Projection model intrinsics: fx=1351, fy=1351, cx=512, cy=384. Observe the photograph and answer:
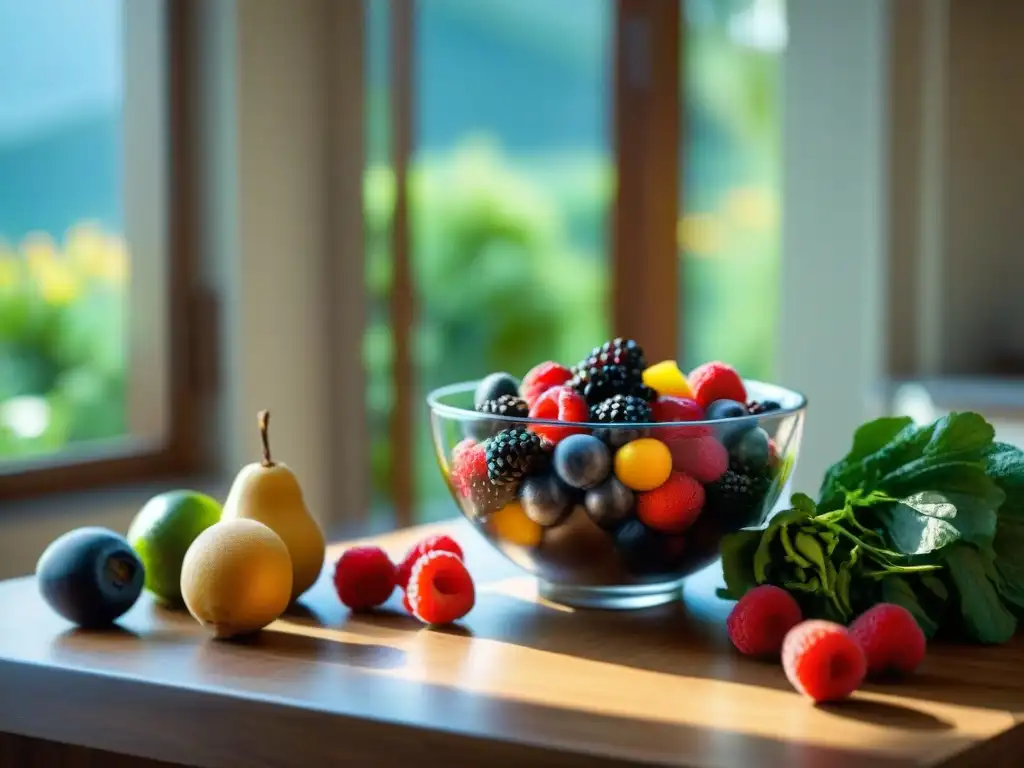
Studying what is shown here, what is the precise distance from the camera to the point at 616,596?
1.29 m

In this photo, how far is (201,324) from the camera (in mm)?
3240

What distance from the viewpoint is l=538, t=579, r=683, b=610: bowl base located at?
4.19 ft

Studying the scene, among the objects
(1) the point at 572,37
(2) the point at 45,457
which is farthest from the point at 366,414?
(1) the point at 572,37

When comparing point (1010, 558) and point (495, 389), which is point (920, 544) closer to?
point (1010, 558)

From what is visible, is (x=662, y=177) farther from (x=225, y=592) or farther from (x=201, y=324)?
(x=225, y=592)

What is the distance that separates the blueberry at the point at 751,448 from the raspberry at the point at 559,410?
0.14 m

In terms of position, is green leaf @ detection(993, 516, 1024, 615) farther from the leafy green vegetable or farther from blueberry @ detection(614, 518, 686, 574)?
blueberry @ detection(614, 518, 686, 574)

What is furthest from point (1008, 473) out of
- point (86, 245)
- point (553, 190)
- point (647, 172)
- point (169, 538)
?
point (86, 245)

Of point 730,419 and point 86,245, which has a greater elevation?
point 86,245

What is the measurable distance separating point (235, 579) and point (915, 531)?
581mm

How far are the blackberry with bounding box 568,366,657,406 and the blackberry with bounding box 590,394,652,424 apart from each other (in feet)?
0.10

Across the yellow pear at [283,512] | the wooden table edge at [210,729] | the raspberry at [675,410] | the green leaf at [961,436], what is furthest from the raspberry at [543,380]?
the wooden table edge at [210,729]

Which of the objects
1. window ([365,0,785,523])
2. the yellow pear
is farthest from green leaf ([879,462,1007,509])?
window ([365,0,785,523])

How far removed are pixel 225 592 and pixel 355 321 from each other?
237 centimetres
